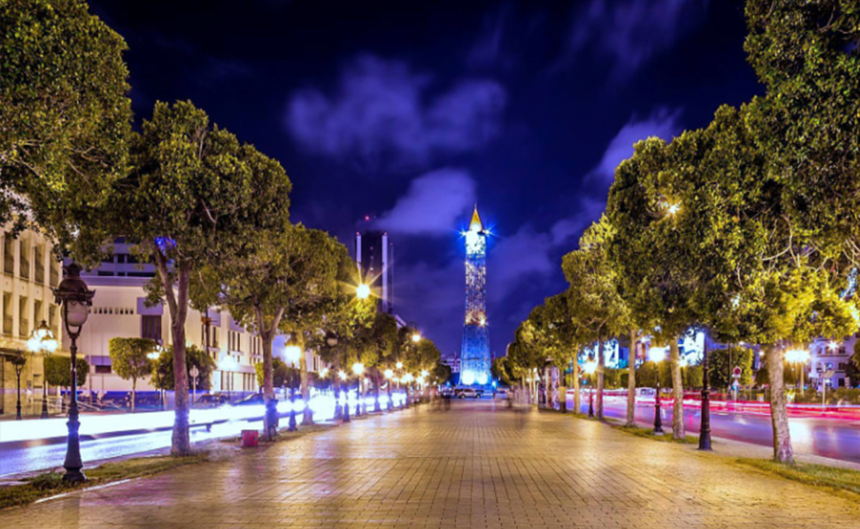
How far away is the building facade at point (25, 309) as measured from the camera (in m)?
51.5

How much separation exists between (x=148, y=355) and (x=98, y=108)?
56.1 metres

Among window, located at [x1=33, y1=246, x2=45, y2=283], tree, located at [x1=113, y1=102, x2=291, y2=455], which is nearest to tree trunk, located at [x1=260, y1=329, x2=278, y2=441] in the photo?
tree, located at [x1=113, y1=102, x2=291, y2=455]

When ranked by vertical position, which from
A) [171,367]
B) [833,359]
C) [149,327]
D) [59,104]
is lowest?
[833,359]

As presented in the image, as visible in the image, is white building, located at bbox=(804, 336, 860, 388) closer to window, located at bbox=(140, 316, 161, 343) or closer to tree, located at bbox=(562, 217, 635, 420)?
tree, located at bbox=(562, 217, 635, 420)

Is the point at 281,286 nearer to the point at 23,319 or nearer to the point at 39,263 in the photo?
the point at 23,319

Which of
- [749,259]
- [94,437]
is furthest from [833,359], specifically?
[749,259]

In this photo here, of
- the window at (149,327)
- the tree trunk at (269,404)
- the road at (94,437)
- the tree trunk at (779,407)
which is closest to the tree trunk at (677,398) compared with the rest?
the tree trunk at (779,407)

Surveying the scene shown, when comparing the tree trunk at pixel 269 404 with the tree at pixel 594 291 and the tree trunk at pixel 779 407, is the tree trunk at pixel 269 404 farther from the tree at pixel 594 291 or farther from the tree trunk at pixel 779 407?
the tree trunk at pixel 779 407

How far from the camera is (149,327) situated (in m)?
88.5

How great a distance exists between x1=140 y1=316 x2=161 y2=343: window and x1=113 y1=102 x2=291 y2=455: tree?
72277 mm

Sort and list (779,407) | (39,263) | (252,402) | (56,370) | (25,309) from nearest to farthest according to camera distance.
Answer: (779,407), (25,309), (56,370), (39,263), (252,402)

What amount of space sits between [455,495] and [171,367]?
198ft

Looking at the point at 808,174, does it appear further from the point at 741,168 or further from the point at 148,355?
the point at 148,355

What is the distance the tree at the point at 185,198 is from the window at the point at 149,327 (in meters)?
72.3
